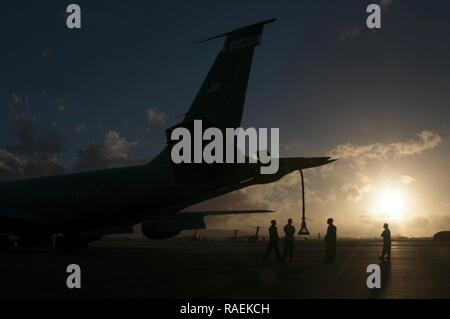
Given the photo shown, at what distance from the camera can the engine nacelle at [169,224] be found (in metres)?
27.4

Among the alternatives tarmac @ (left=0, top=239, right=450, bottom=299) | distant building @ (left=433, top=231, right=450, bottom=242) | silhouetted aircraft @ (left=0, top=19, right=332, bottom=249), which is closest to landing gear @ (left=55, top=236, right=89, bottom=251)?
silhouetted aircraft @ (left=0, top=19, right=332, bottom=249)

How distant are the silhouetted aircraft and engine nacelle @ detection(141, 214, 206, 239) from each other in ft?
0.17

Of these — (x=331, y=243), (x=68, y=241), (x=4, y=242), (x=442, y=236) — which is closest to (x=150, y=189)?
(x=68, y=241)

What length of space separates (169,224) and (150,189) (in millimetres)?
2610

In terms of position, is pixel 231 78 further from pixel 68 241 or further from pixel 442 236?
pixel 442 236

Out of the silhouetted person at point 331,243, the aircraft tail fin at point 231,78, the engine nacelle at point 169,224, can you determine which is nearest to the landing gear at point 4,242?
the engine nacelle at point 169,224

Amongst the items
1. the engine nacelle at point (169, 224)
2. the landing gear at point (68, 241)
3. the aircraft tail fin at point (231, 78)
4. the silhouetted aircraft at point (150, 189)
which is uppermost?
the aircraft tail fin at point (231, 78)

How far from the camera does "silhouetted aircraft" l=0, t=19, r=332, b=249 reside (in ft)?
76.1

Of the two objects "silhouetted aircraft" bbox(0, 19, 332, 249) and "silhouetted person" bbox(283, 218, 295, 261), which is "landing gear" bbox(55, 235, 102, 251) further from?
"silhouetted person" bbox(283, 218, 295, 261)

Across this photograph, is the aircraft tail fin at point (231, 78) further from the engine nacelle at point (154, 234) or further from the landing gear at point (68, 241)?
the landing gear at point (68, 241)

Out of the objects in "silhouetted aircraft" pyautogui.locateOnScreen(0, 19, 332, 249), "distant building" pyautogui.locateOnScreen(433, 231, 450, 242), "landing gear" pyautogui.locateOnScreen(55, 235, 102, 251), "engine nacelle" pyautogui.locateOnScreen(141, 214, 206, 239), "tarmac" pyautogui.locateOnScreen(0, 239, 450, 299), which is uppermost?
"silhouetted aircraft" pyautogui.locateOnScreen(0, 19, 332, 249)

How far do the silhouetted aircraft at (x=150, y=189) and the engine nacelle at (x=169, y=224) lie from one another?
0.05 m
